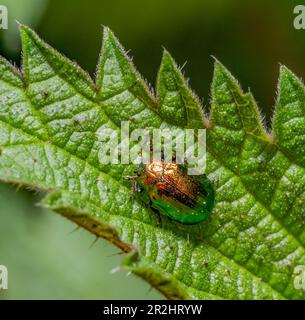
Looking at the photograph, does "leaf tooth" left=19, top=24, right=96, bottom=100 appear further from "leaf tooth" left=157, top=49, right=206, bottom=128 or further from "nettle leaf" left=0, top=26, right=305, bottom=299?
"leaf tooth" left=157, top=49, right=206, bottom=128

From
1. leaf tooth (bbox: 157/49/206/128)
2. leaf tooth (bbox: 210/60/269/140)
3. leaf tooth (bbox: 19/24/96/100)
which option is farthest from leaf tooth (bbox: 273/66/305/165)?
leaf tooth (bbox: 19/24/96/100)

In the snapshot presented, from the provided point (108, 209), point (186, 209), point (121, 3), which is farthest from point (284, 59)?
point (108, 209)

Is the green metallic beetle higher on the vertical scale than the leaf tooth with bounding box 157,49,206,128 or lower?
lower

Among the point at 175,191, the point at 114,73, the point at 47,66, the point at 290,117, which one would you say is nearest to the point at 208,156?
the point at 175,191

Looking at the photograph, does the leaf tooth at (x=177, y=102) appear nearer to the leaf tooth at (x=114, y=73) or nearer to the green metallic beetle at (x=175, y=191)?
the leaf tooth at (x=114, y=73)

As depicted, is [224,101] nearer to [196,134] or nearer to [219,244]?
[196,134]

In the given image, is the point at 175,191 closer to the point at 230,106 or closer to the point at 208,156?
the point at 208,156
